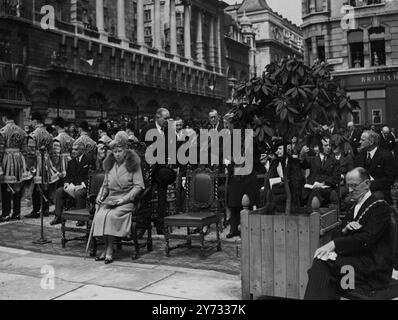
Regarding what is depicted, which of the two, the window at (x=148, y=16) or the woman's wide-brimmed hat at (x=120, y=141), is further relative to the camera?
the window at (x=148, y=16)

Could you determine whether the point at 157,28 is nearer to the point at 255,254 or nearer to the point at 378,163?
the point at 378,163

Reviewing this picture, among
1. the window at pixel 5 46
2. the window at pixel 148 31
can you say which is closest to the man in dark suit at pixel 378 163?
the window at pixel 5 46

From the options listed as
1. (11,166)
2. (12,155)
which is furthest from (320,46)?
(11,166)

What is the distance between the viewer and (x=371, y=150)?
27.7ft

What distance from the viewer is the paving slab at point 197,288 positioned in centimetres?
532

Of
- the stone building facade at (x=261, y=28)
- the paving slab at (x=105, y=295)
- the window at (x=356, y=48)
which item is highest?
the stone building facade at (x=261, y=28)

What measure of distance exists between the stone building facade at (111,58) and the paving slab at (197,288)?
2396cm

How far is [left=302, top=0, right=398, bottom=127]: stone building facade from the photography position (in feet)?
112

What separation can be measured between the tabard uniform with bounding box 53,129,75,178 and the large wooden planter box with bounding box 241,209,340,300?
7.72m

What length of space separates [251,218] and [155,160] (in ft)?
14.3

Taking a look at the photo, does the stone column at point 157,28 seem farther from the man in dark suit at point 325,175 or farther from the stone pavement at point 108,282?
the stone pavement at point 108,282
